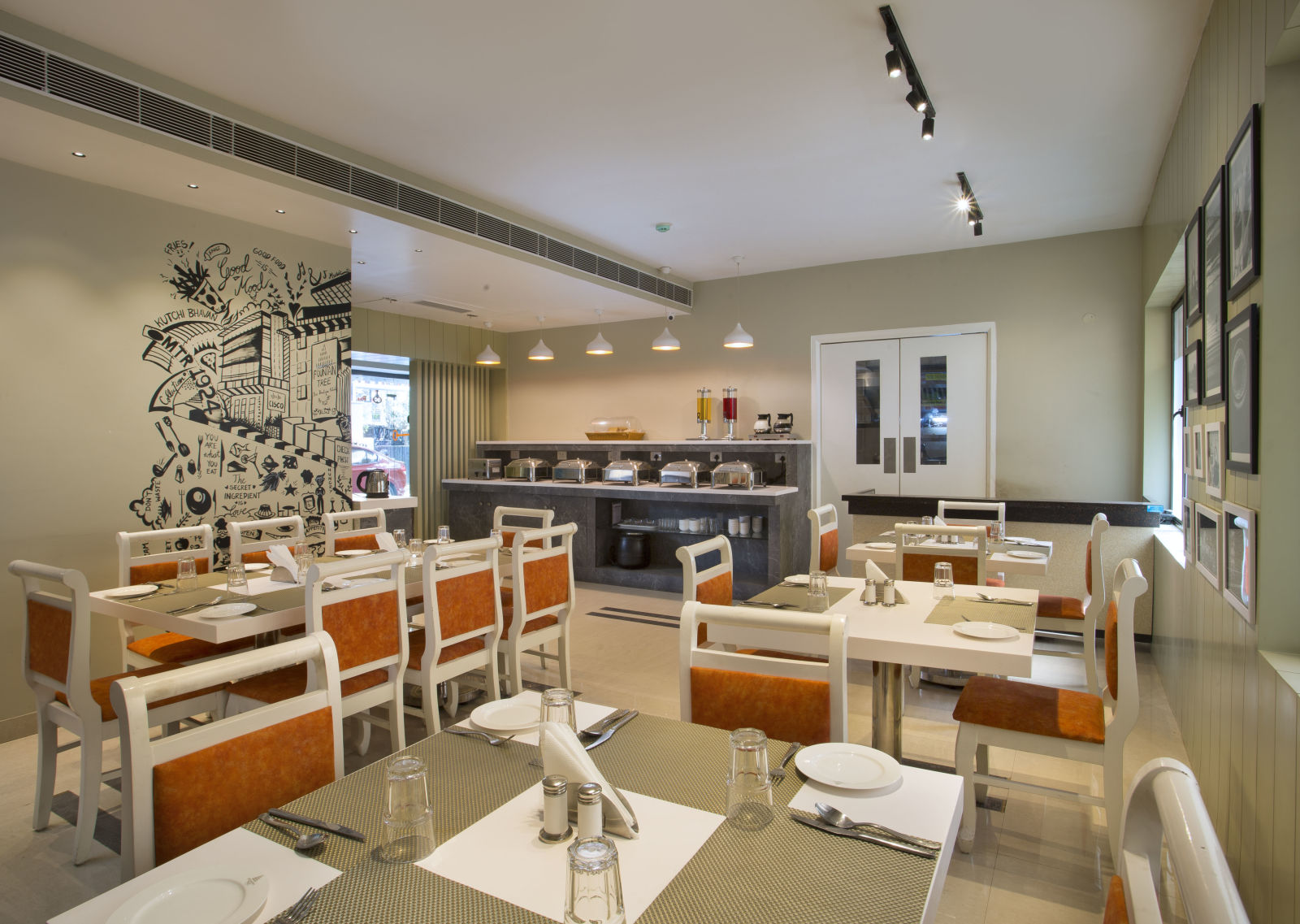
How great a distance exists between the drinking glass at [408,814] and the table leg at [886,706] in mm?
1844

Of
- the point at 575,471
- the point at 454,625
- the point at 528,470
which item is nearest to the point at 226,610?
the point at 454,625

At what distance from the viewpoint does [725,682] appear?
1.81m

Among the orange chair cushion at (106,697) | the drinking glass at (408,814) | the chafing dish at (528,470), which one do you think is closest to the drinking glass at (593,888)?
the drinking glass at (408,814)

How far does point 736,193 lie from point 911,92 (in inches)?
67.2

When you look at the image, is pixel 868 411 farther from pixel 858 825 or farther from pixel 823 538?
pixel 858 825

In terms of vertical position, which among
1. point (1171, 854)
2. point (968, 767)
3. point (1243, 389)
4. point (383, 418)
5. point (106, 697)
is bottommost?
point (968, 767)

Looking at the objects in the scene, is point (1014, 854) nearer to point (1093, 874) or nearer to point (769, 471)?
point (1093, 874)

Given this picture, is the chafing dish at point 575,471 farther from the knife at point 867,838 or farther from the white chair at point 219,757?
the knife at point 867,838

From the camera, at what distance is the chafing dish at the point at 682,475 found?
671cm

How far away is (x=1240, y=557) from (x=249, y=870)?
2.57 meters

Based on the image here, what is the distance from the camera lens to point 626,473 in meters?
7.10

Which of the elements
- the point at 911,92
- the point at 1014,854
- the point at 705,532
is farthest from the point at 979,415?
the point at 1014,854

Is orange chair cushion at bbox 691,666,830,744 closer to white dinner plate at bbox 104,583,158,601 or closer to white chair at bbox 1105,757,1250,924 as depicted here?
white chair at bbox 1105,757,1250,924

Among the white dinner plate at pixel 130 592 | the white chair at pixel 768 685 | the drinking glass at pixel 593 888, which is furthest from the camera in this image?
the white dinner plate at pixel 130 592
